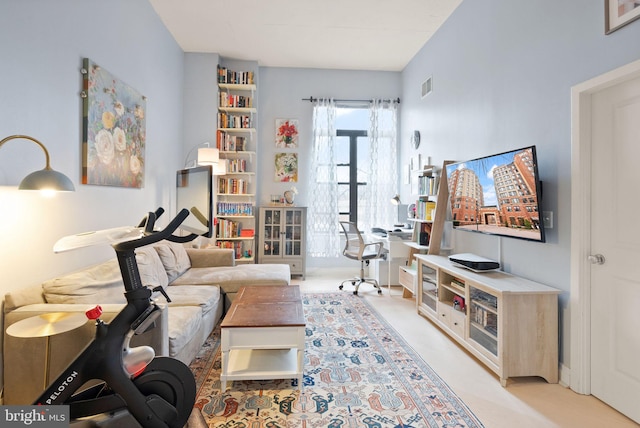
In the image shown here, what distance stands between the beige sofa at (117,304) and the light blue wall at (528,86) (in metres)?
2.26

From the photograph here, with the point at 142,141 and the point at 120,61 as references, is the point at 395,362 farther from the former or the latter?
the point at 120,61

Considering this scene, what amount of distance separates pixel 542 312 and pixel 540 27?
1.98 meters

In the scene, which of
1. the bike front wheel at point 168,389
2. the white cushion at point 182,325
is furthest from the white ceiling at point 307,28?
the bike front wheel at point 168,389

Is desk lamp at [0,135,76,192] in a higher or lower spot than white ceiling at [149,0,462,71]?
lower

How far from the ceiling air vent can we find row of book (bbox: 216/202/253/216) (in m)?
2.93

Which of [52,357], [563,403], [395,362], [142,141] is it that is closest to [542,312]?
[563,403]


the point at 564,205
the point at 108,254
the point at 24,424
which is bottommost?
the point at 24,424

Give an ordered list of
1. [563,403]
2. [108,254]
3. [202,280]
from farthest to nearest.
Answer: [202,280] → [108,254] → [563,403]

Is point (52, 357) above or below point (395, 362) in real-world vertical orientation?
above

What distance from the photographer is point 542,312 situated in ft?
7.09

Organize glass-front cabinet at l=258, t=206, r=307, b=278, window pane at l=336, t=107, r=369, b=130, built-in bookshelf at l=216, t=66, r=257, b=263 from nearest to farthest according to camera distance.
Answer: built-in bookshelf at l=216, t=66, r=257, b=263 < glass-front cabinet at l=258, t=206, r=307, b=278 < window pane at l=336, t=107, r=369, b=130

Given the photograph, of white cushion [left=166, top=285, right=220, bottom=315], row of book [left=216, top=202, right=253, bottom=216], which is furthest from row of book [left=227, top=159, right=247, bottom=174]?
white cushion [left=166, top=285, right=220, bottom=315]

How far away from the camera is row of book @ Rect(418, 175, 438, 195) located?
3.86 m

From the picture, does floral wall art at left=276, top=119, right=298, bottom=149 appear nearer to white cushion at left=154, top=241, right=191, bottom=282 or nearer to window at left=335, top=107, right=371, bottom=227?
window at left=335, top=107, right=371, bottom=227
